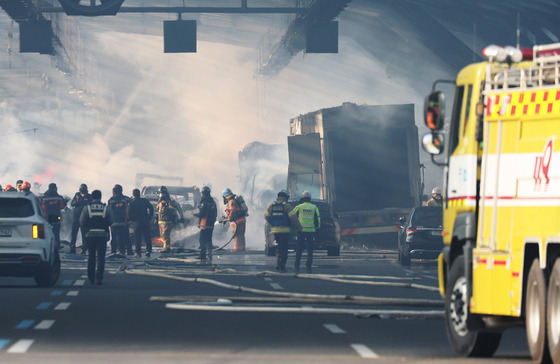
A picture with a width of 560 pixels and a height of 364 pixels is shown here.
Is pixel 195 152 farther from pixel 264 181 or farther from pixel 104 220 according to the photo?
pixel 104 220

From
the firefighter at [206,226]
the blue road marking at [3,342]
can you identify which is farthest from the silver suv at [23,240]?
the firefighter at [206,226]

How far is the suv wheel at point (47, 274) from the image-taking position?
21250 mm

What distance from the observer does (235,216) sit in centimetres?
3575

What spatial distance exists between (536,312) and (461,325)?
155 centimetres

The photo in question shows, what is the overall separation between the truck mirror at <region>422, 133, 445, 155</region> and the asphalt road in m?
1.83

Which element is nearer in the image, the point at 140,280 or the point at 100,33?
the point at 140,280

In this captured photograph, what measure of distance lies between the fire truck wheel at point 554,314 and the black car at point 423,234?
19.4 metres

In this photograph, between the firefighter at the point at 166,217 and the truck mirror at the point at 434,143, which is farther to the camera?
the firefighter at the point at 166,217

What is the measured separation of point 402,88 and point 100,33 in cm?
2419

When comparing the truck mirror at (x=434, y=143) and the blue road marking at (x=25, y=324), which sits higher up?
the truck mirror at (x=434, y=143)

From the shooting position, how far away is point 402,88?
57.6 metres

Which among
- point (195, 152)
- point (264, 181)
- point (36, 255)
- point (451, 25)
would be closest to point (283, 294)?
point (36, 255)

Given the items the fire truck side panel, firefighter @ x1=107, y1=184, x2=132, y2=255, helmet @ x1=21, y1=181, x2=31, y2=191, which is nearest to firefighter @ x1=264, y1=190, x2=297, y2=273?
firefighter @ x1=107, y1=184, x2=132, y2=255

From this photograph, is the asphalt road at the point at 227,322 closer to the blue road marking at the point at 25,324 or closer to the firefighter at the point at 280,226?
the blue road marking at the point at 25,324
